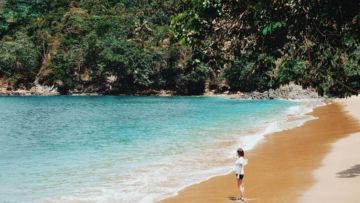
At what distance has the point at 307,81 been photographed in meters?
9.06

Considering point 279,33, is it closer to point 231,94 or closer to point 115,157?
point 115,157

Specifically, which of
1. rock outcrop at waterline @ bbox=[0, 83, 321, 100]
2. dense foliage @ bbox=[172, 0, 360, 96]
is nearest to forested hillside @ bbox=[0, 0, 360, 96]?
rock outcrop at waterline @ bbox=[0, 83, 321, 100]

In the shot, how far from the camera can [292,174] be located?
812 inches

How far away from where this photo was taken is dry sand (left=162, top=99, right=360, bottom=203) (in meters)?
16.6

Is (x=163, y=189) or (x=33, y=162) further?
(x=33, y=162)

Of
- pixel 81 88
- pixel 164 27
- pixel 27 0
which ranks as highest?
pixel 27 0

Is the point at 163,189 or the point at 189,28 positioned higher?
the point at 189,28

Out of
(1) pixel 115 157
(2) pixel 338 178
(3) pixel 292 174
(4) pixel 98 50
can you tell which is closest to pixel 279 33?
(2) pixel 338 178

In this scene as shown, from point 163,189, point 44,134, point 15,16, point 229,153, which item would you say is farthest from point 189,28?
point 15,16

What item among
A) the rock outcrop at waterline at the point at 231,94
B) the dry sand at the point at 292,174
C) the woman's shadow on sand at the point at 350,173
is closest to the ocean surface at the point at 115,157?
the dry sand at the point at 292,174

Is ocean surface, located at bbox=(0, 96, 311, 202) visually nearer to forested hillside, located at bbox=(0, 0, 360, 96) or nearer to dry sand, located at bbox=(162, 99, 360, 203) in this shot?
dry sand, located at bbox=(162, 99, 360, 203)

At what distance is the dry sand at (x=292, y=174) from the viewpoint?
16.6 metres

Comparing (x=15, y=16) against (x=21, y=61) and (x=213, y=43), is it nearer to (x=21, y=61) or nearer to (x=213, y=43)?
(x=21, y=61)

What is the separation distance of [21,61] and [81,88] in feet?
54.7
